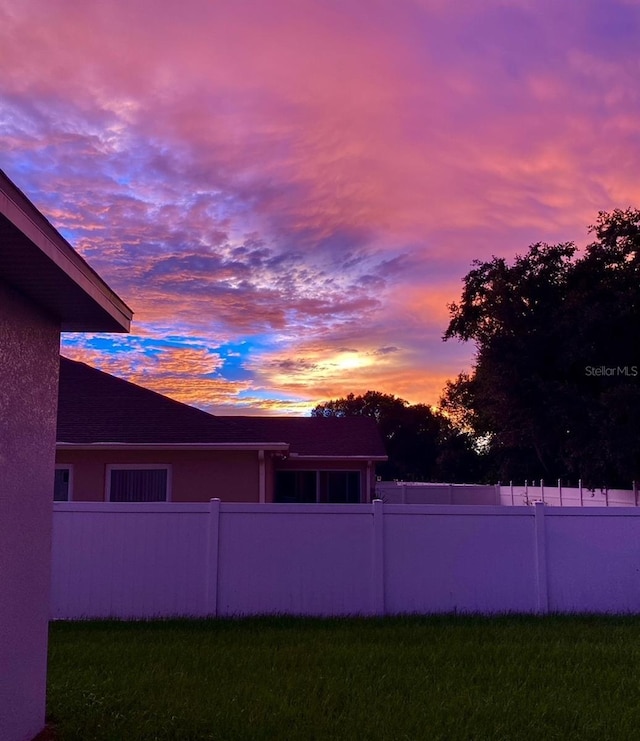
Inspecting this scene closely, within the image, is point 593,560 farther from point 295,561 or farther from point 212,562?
point 212,562

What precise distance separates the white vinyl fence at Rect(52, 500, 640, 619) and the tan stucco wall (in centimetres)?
593

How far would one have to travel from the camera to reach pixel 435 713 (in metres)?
6.42

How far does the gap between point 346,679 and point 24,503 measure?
371cm

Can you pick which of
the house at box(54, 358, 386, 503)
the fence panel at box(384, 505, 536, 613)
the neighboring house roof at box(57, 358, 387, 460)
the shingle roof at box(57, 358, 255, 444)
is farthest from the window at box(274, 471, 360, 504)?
the fence panel at box(384, 505, 536, 613)

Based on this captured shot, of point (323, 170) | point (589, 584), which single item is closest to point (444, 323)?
point (323, 170)

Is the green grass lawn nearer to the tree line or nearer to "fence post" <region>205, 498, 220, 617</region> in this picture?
"fence post" <region>205, 498, 220, 617</region>

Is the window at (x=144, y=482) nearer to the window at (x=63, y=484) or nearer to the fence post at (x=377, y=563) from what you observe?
the window at (x=63, y=484)

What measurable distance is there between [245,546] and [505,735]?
532 cm

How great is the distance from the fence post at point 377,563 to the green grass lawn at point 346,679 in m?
0.44

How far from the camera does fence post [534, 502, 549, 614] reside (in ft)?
35.9

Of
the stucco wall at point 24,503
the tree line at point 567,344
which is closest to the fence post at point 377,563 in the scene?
the stucco wall at point 24,503

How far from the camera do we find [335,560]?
10.7 meters

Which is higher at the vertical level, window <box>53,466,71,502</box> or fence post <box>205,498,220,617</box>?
window <box>53,466,71,502</box>

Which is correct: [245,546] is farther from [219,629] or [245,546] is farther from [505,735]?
[505,735]
